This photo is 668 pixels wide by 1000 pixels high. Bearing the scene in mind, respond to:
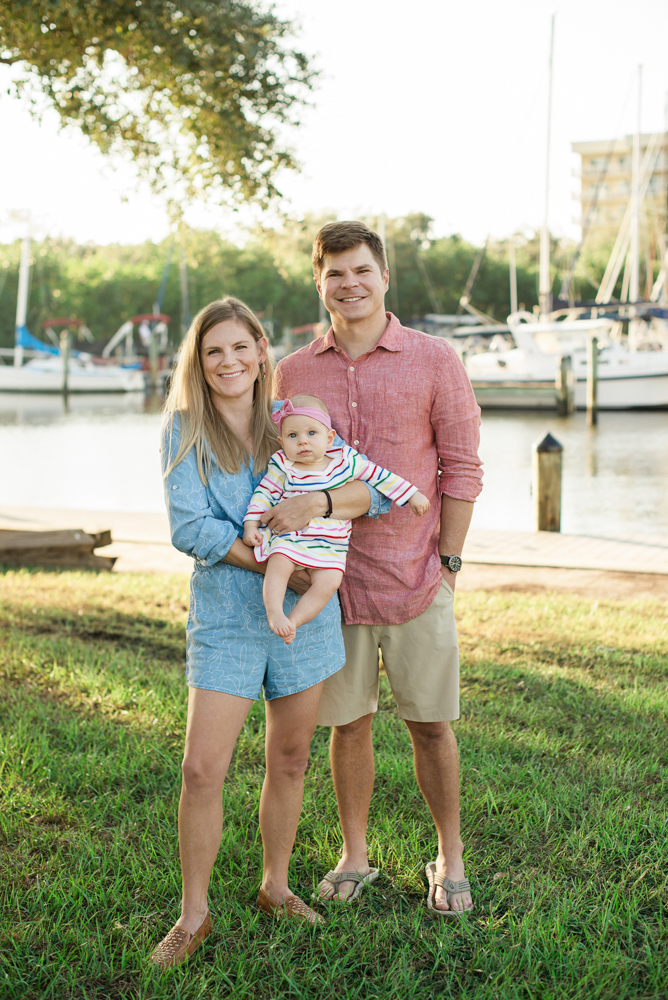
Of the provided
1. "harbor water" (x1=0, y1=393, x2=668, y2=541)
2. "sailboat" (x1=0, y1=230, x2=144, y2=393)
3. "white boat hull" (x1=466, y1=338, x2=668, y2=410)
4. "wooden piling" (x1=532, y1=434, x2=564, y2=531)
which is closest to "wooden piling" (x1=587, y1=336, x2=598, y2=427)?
"harbor water" (x1=0, y1=393, x2=668, y2=541)

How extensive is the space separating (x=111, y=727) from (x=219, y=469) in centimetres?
200

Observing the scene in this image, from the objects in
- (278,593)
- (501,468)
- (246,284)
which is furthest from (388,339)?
(246,284)

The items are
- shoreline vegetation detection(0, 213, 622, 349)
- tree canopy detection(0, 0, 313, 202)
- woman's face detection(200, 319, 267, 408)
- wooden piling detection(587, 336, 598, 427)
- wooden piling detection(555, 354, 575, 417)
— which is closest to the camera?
woman's face detection(200, 319, 267, 408)

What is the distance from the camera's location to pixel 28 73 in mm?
7234

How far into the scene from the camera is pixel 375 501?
2748 millimetres

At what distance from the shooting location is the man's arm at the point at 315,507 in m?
2.53

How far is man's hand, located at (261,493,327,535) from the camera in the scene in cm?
253

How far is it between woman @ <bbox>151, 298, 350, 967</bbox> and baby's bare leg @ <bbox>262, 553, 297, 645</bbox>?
0.09m

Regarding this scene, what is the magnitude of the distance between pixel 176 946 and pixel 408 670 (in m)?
1.07

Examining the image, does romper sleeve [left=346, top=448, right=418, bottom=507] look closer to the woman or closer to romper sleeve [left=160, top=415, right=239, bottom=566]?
the woman

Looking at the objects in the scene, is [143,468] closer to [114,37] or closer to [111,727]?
[114,37]

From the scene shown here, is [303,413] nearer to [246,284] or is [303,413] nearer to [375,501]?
[375,501]

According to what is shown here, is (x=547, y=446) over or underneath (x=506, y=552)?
over

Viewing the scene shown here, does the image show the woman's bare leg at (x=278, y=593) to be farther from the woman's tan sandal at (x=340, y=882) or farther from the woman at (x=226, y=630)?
the woman's tan sandal at (x=340, y=882)
